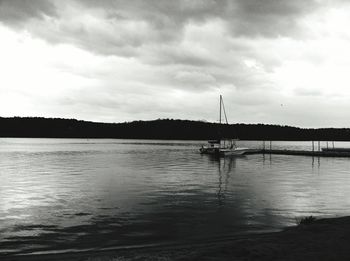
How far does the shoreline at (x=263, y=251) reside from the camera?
12.1 m

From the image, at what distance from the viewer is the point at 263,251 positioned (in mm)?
12656

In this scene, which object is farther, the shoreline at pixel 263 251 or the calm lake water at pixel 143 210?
the calm lake water at pixel 143 210

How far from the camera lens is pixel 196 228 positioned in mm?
19281

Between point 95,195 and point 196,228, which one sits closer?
point 196,228

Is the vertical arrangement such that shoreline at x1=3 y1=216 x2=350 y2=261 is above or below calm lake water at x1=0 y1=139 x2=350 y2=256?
above

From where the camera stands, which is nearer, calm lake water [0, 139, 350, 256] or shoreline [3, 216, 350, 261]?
shoreline [3, 216, 350, 261]

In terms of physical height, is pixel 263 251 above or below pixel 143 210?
above

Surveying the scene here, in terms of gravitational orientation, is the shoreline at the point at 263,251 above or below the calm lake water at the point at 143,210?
above

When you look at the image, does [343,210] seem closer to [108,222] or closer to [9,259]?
[108,222]

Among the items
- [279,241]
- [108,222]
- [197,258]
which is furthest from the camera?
[108,222]

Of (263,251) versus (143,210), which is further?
(143,210)

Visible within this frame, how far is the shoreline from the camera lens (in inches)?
477

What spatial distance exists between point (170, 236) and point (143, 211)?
6616 millimetres

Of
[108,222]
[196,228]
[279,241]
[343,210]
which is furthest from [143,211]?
[343,210]
